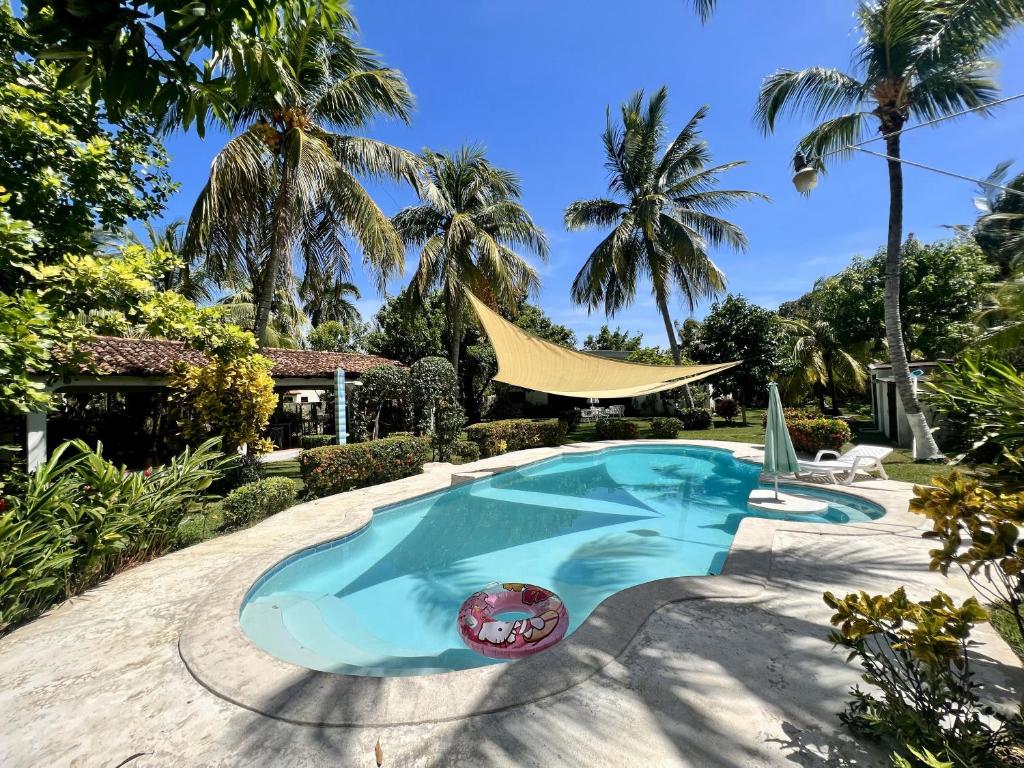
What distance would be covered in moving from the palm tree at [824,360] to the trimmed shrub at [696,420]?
15.1 ft

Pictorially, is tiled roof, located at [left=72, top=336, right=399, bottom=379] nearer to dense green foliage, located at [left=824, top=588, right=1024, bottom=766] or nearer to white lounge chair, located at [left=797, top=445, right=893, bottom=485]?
dense green foliage, located at [left=824, top=588, right=1024, bottom=766]

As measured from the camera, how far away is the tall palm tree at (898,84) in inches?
280

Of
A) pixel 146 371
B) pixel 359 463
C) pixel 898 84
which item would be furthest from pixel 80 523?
pixel 898 84

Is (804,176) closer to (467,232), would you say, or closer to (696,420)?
(467,232)

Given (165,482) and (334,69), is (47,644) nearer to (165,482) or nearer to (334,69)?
(165,482)

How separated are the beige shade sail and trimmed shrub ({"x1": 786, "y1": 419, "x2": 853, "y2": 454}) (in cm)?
260

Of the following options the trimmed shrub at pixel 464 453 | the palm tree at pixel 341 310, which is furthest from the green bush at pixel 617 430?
the palm tree at pixel 341 310

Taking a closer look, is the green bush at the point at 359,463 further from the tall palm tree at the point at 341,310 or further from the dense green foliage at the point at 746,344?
the tall palm tree at the point at 341,310

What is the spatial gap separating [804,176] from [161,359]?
11017 millimetres

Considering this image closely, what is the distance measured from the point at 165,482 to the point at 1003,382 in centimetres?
674

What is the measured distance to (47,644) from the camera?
2.90 meters

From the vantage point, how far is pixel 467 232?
1327cm

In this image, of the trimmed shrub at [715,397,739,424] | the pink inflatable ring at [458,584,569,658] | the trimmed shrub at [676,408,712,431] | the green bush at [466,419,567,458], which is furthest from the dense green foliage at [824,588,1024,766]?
the trimmed shrub at [715,397,739,424]

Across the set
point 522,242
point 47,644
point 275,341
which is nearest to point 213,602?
point 47,644
